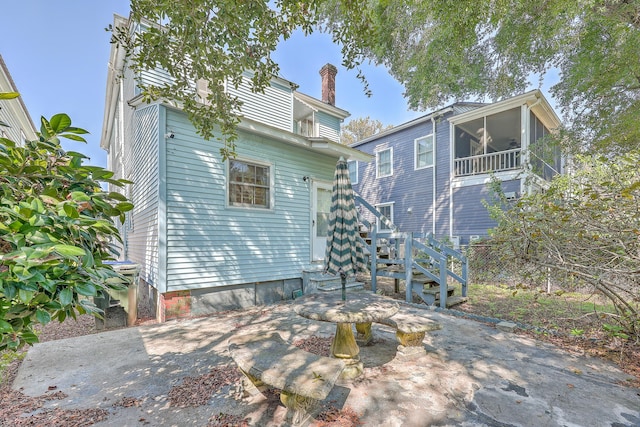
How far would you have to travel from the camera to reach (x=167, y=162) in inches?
215

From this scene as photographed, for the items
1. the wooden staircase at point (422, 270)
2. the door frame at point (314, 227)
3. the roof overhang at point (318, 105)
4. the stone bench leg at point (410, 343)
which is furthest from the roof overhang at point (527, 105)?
the stone bench leg at point (410, 343)

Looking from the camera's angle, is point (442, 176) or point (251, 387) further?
point (442, 176)

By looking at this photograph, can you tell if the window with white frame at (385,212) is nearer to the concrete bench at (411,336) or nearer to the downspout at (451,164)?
the downspout at (451,164)

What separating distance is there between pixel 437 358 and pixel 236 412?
8.11 feet

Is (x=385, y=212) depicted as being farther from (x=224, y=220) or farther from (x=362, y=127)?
(x=362, y=127)

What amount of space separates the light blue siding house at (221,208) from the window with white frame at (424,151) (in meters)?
5.96

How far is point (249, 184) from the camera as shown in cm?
658

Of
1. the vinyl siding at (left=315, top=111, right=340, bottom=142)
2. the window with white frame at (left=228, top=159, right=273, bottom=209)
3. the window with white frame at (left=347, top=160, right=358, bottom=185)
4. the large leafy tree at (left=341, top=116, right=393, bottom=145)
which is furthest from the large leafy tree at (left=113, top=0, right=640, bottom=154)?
the large leafy tree at (left=341, top=116, right=393, bottom=145)

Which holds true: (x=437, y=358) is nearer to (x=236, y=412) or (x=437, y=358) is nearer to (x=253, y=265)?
(x=236, y=412)

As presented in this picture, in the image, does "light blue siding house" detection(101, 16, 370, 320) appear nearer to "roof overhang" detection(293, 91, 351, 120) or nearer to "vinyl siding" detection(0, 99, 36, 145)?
"roof overhang" detection(293, 91, 351, 120)

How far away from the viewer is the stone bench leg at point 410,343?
362 centimetres

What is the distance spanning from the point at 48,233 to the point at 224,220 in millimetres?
5258

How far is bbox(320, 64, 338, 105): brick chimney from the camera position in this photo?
37.1ft

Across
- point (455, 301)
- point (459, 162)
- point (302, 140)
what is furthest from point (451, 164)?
point (302, 140)
